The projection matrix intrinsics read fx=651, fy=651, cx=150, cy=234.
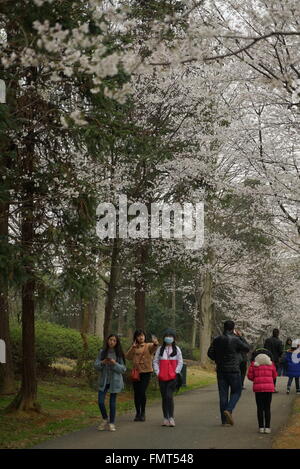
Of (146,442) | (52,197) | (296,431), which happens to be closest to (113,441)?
(146,442)

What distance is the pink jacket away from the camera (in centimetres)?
1082

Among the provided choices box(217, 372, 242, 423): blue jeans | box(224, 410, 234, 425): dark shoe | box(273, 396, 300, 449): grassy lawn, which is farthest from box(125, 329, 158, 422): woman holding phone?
box(273, 396, 300, 449): grassy lawn

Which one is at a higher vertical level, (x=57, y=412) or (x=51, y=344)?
(x=51, y=344)

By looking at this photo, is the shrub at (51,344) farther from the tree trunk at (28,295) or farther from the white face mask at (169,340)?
the white face mask at (169,340)

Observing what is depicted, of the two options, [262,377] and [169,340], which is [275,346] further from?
[262,377]

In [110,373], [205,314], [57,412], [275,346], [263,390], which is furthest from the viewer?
[205,314]

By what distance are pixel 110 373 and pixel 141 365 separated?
1158 mm

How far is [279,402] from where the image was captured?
16312 millimetres

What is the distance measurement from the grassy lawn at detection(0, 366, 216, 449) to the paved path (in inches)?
23.3

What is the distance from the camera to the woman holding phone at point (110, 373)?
11.1 meters

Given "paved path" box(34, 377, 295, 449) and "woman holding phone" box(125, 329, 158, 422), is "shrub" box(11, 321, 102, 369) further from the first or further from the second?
"woman holding phone" box(125, 329, 158, 422)

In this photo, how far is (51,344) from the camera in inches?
818

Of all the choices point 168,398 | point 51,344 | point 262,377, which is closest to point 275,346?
point 168,398

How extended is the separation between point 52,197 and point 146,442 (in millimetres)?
4885
